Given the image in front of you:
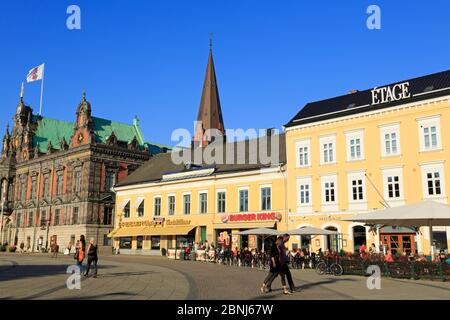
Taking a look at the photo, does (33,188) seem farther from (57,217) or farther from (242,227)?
(242,227)

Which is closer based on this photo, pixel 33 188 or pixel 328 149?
pixel 328 149

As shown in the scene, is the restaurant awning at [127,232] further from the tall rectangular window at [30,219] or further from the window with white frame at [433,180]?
the window with white frame at [433,180]

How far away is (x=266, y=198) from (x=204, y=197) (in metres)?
7.44

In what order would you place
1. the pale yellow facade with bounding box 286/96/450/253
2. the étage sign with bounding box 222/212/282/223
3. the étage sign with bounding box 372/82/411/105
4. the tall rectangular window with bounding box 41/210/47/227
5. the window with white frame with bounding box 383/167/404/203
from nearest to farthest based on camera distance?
the pale yellow facade with bounding box 286/96/450/253
the window with white frame with bounding box 383/167/404/203
the étage sign with bounding box 372/82/411/105
the étage sign with bounding box 222/212/282/223
the tall rectangular window with bounding box 41/210/47/227

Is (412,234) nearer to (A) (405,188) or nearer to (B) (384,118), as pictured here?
(A) (405,188)

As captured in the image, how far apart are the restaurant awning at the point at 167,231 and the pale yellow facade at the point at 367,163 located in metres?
11.5

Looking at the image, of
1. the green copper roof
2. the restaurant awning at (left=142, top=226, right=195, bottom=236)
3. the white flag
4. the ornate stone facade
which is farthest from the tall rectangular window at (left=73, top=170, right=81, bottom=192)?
the white flag

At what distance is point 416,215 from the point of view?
63.4 ft

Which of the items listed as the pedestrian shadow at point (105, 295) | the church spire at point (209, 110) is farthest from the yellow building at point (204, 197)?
the pedestrian shadow at point (105, 295)

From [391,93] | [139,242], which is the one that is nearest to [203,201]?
[139,242]

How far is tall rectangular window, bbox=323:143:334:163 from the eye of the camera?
35.8 meters

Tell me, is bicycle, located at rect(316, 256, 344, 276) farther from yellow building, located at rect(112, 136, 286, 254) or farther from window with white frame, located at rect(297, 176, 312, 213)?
yellow building, located at rect(112, 136, 286, 254)

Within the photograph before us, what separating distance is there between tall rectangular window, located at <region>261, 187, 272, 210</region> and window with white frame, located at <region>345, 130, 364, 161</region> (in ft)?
25.6
